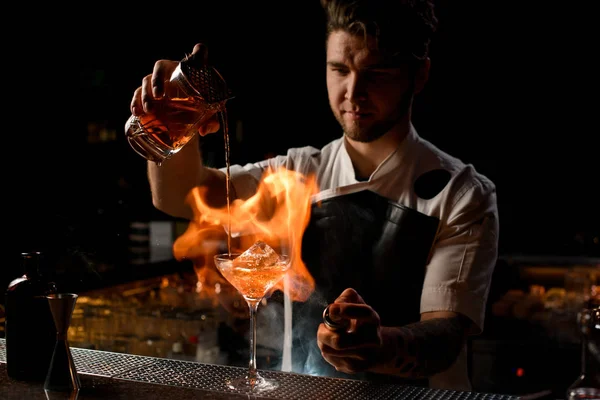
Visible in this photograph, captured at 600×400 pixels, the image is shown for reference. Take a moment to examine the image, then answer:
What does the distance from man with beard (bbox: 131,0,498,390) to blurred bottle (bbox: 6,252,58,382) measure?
91cm

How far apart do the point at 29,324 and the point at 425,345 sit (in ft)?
4.26

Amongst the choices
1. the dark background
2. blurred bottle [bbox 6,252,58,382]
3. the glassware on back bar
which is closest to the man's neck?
the dark background

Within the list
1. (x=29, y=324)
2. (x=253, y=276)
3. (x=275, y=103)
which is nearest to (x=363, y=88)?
(x=275, y=103)

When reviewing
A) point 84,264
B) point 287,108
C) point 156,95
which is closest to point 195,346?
point 84,264

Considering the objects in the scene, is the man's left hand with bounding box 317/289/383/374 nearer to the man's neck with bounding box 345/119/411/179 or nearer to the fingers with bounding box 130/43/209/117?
the fingers with bounding box 130/43/209/117

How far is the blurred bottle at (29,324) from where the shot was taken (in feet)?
5.56

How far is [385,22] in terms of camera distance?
2.74m

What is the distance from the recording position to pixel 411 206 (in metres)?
2.66

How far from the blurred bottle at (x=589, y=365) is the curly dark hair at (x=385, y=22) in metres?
1.54

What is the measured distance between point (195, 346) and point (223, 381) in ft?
5.55

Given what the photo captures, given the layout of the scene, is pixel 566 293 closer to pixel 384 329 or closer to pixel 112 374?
pixel 384 329

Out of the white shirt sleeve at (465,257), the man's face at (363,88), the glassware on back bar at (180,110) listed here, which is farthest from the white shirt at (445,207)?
the glassware on back bar at (180,110)

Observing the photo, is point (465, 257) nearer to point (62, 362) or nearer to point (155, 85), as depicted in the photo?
point (155, 85)

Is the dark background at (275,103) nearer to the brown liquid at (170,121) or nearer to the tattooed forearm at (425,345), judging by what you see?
the tattooed forearm at (425,345)
